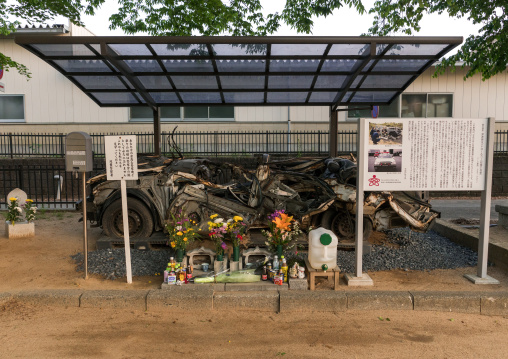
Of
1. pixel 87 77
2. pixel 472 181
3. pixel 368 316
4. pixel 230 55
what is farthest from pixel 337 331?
pixel 87 77

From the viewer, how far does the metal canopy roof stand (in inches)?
228

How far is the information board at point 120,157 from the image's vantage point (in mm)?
5172

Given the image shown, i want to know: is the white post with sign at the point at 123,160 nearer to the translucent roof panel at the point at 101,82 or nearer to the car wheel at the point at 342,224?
the translucent roof panel at the point at 101,82

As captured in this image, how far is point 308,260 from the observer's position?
530 cm

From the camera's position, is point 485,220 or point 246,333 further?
point 485,220

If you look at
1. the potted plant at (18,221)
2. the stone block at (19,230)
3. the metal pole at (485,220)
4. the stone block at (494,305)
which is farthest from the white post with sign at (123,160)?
the metal pole at (485,220)

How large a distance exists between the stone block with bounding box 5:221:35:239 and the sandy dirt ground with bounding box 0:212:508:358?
9.90 ft

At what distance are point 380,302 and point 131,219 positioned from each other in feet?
13.9

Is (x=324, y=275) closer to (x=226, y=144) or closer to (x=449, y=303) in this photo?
(x=449, y=303)

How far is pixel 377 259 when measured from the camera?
242 inches

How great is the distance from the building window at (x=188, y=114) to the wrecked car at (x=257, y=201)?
9.53 metres

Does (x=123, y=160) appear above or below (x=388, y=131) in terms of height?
below

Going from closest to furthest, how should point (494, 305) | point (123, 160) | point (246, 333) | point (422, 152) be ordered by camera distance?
point (246, 333)
point (494, 305)
point (422, 152)
point (123, 160)

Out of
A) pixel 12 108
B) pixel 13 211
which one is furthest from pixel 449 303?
pixel 12 108
